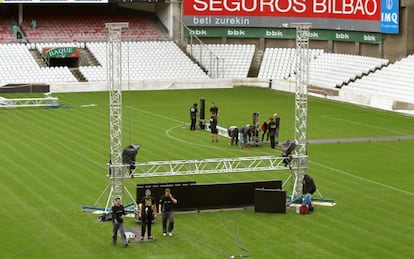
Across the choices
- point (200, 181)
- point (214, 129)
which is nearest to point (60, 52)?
point (214, 129)

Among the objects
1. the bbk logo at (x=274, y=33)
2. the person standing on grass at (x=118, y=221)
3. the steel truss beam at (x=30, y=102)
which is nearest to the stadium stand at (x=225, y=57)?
the bbk logo at (x=274, y=33)

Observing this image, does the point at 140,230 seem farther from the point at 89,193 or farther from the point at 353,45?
the point at 353,45

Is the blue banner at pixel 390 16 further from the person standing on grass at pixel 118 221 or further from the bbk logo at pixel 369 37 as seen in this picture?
the person standing on grass at pixel 118 221

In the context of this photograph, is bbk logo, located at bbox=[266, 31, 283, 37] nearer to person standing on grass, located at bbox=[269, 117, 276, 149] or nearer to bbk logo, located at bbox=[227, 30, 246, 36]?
bbk logo, located at bbox=[227, 30, 246, 36]

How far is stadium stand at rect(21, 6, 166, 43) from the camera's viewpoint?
74.7 m

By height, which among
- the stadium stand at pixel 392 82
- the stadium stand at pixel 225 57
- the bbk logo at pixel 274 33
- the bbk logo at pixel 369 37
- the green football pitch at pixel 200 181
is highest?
the bbk logo at pixel 274 33

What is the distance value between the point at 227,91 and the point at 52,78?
1239 cm

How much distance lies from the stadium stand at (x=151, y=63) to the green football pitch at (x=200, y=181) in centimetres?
1235

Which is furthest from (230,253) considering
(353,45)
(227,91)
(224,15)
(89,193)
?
(224,15)

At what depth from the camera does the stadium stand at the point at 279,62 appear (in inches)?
2788

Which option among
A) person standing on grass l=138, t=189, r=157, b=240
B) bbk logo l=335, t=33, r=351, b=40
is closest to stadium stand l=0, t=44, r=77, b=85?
bbk logo l=335, t=33, r=351, b=40

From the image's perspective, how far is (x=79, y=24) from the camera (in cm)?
7694

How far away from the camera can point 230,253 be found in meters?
24.2

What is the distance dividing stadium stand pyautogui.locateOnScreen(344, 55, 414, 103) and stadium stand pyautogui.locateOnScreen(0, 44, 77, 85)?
798 inches
